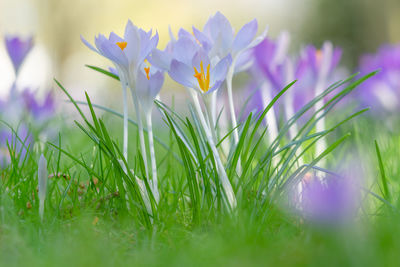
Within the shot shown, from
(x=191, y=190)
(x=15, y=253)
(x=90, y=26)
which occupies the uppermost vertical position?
(x=90, y=26)

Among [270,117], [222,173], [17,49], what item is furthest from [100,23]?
→ [222,173]

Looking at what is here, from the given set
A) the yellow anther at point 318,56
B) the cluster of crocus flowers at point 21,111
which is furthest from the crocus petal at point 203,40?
the cluster of crocus flowers at point 21,111

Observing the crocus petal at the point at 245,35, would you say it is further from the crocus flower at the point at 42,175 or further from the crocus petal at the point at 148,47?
the crocus flower at the point at 42,175

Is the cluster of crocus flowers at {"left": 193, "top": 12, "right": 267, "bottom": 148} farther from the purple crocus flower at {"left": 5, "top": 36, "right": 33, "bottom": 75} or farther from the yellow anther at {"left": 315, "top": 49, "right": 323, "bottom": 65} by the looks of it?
the purple crocus flower at {"left": 5, "top": 36, "right": 33, "bottom": 75}

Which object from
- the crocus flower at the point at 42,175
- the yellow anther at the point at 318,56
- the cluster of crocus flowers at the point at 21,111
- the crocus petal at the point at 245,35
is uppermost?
the yellow anther at the point at 318,56

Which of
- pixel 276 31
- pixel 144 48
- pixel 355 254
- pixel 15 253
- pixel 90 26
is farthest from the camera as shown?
pixel 276 31

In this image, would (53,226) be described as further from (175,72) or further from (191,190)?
(175,72)

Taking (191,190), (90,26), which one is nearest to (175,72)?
(191,190)
